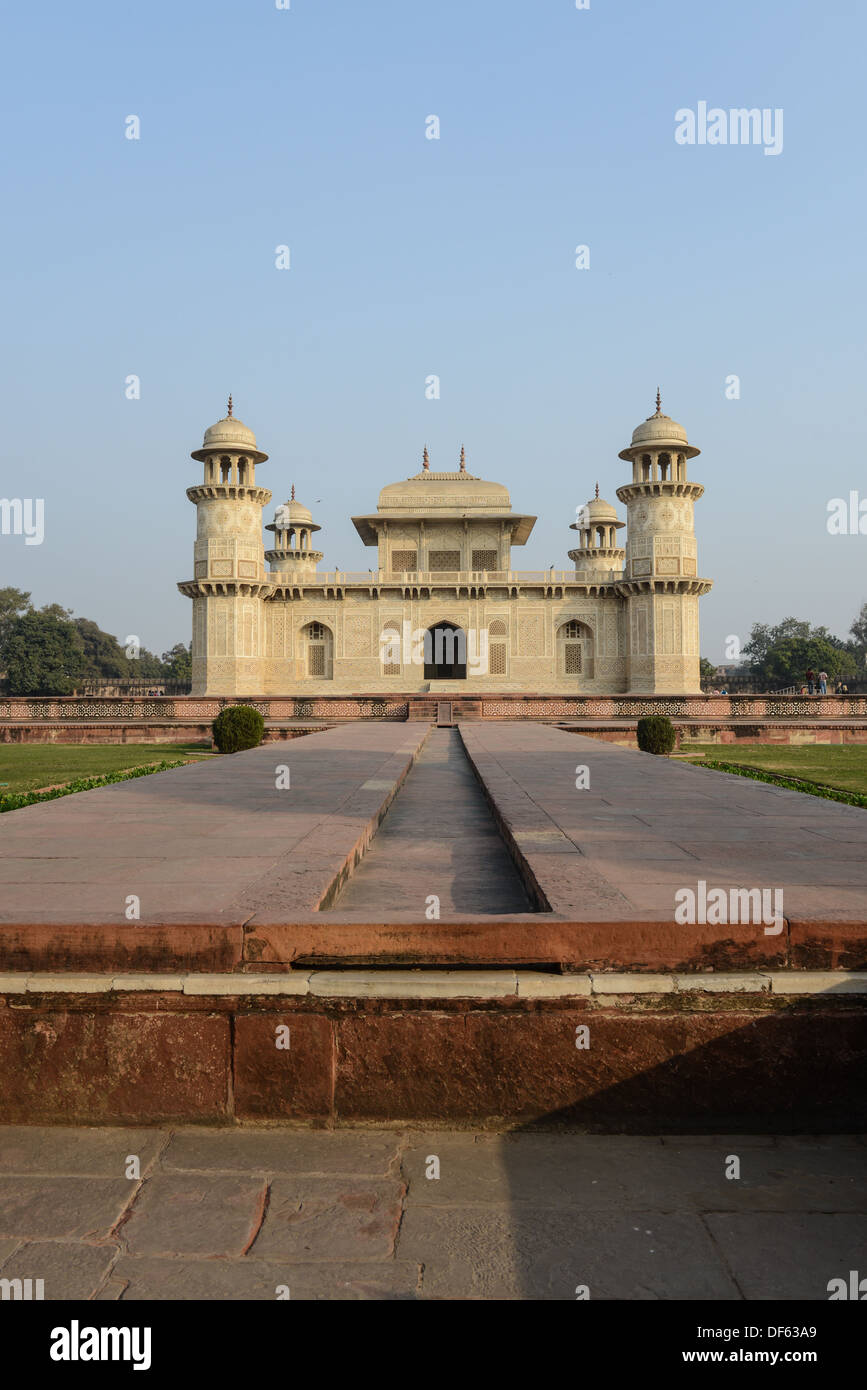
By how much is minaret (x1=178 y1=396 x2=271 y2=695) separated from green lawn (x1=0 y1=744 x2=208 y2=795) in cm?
1496

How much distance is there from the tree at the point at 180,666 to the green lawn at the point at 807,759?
27.4 metres

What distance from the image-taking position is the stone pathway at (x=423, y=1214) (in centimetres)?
147

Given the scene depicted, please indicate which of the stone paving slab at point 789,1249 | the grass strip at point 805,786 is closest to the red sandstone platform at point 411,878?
the stone paving slab at point 789,1249

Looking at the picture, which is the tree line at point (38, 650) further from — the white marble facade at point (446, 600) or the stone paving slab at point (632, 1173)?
the stone paving slab at point (632, 1173)

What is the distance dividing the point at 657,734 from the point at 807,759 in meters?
1.98

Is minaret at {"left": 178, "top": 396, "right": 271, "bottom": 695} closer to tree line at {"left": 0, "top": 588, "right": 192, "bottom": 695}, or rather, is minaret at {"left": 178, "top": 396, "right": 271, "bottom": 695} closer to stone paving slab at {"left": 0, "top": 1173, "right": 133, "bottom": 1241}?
tree line at {"left": 0, "top": 588, "right": 192, "bottom": 695}

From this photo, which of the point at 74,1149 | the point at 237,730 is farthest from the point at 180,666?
the point at 74,1149

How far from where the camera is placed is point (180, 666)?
61.7m

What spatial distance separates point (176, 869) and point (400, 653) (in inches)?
1154

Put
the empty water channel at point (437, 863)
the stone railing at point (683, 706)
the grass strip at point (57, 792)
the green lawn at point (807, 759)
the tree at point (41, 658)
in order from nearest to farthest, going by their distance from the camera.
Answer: the empty water channel at point (437, 863), the grass strip at point (57, 792), the green lawn at point (807, 759), the stone railing at point (683, 706), the tree at point (41, 658)

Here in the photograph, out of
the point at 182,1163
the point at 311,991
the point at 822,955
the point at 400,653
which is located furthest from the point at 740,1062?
the point at 400,653

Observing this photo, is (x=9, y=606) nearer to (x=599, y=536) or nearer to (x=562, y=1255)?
(x=599, y=536)

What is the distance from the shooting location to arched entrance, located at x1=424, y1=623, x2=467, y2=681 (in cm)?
3228

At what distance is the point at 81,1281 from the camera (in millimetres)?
1473
